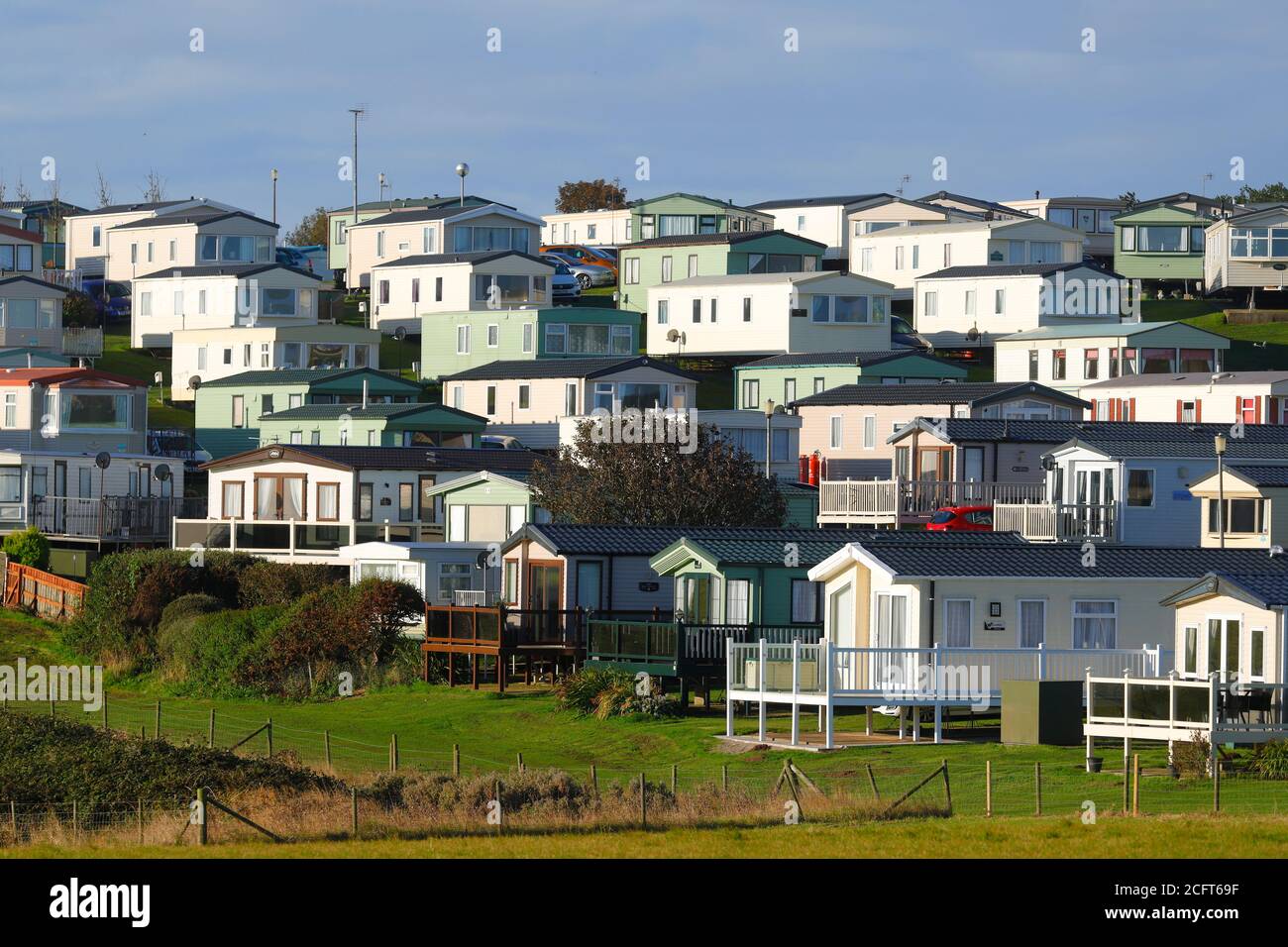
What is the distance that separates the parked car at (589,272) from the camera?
120062 millimetres

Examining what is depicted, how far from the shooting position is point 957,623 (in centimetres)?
4212

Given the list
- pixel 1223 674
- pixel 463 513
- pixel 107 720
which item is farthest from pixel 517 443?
pixel 1223 674

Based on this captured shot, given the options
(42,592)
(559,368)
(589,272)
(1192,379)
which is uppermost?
(589,272)

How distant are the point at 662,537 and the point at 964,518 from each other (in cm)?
1175

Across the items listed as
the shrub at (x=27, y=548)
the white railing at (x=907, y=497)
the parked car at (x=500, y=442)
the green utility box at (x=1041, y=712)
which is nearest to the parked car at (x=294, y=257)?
the parked car at (x=500, y=442)

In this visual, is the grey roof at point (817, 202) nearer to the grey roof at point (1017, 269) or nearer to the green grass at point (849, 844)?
the grey roof at point (1017, 269)

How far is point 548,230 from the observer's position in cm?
14925

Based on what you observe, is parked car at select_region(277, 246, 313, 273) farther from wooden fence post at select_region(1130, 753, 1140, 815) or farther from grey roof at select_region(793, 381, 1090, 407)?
wooden fence post at select_region(1130, 753, 1140, 815)

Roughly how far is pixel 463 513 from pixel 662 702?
61.8 feet

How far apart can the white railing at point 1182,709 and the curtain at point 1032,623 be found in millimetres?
5975

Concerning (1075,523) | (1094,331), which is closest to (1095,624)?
(1075,523)

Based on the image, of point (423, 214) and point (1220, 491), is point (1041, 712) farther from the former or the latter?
point (423, 214)

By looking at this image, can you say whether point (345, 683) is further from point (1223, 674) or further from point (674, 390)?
point (674, 390)

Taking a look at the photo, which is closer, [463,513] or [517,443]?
[463,513]
